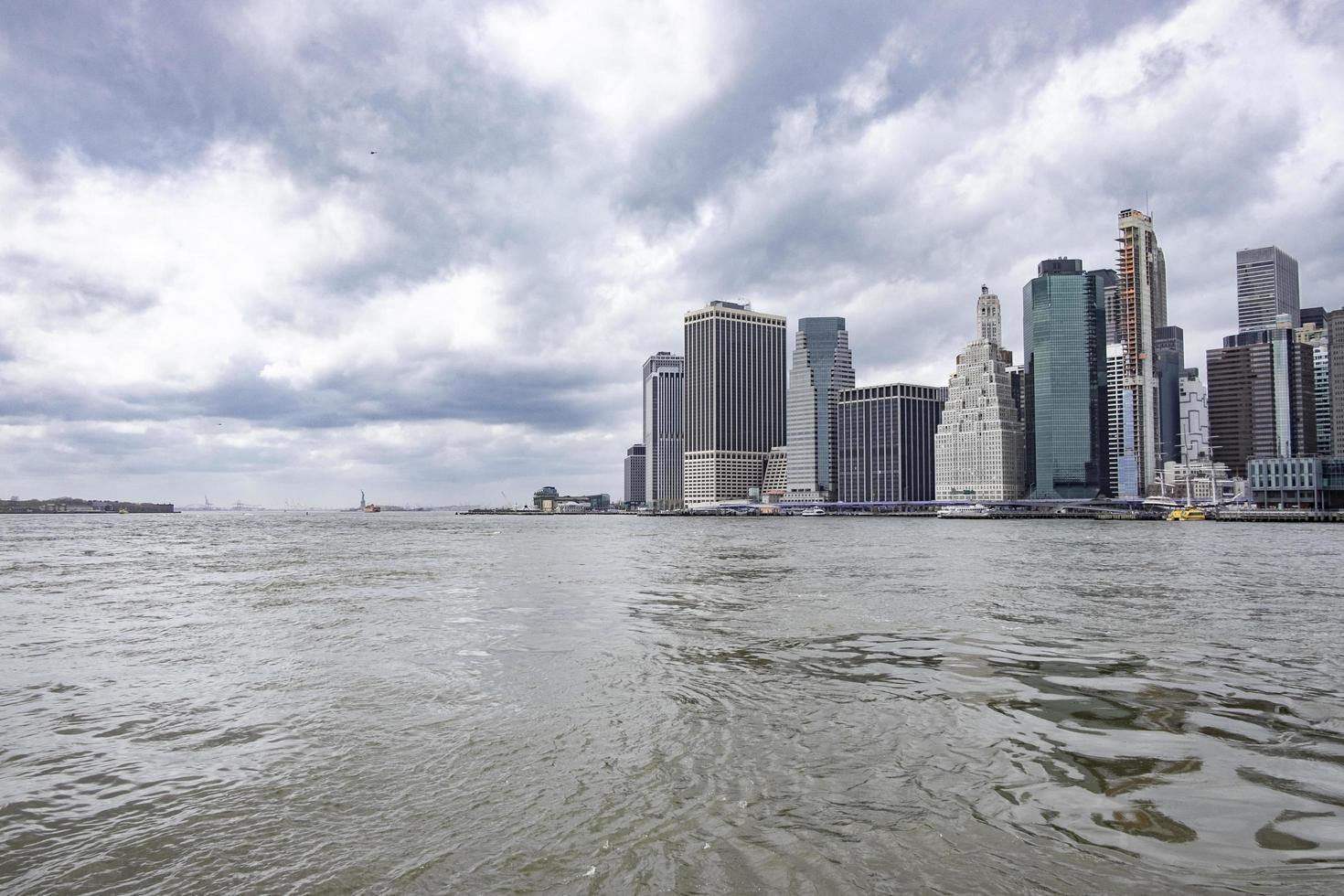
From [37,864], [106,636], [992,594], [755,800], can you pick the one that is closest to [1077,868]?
[755,800]

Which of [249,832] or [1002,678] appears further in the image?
[1002,678]

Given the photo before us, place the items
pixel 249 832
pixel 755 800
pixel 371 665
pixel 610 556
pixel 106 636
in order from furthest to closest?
pixel 610 556, pixel 106 636, pixel 371 665, pixel 755 800, pixel 249 832

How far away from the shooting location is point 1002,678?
17.3m

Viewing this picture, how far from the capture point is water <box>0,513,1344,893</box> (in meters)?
8.19

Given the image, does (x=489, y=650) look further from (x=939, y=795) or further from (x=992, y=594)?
(x=992, y=594)

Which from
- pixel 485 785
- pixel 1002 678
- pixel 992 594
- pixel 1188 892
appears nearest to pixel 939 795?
pixel 1188 892

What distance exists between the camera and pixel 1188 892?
743 cm

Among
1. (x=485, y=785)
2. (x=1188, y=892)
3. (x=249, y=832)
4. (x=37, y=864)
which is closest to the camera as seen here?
(x=1188, y=892)

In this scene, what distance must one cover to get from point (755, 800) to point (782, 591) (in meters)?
28.3

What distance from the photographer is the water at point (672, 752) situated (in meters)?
8.19

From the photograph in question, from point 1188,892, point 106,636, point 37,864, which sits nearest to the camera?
point 1188,892

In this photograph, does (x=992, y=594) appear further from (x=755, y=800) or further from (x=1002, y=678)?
(x=755, y=800)

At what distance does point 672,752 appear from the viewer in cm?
1211

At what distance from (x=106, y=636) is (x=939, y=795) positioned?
26101 millimetres
